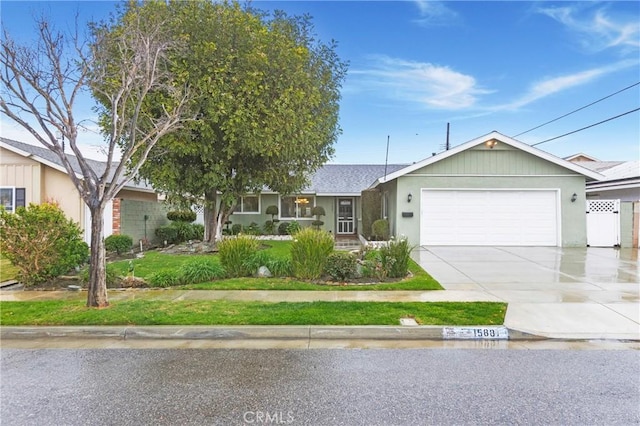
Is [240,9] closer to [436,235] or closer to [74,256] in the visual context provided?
[74,256]

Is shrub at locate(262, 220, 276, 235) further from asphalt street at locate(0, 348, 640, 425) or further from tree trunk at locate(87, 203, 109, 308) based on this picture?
asphalt street at locate(0, 348, 640, 425)

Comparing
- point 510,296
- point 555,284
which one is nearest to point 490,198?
point 555,284

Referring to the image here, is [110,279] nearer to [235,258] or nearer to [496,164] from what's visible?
[235,258]

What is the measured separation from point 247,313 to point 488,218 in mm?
12171

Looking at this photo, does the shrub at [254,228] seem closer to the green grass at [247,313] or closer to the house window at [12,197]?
the house window at [12,197]

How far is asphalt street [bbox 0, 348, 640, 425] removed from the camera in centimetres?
315

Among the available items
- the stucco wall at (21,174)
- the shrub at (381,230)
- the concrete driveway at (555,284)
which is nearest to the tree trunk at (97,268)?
the concrete driveway at (555,284)


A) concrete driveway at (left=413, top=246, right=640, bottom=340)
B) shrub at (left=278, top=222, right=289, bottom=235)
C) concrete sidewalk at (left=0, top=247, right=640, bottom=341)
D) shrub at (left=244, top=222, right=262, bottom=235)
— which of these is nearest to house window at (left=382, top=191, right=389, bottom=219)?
concrete driveway at (left=413, top=246, right=640, bottom=340)

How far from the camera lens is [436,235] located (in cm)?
1530

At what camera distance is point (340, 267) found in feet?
28.2

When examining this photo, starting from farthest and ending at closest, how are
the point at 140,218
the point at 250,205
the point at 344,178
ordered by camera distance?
the point at 344,178, the point at 250,205, the point at 140,218

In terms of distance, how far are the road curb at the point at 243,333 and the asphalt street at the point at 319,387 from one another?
1.55 feet

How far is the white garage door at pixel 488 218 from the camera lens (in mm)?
15086

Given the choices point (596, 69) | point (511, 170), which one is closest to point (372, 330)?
point (511, 170)
